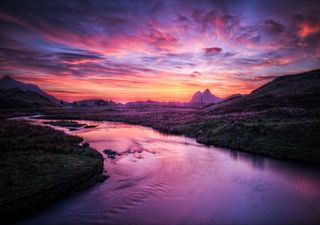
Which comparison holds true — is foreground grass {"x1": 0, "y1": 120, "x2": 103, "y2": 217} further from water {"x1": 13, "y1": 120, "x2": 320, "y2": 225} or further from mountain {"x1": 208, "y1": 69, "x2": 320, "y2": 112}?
mountain {"x1": 208, "y1": 69, "x2": 320, "y2": 112}

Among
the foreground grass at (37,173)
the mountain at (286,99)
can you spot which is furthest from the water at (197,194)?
the mountain at (286,99)

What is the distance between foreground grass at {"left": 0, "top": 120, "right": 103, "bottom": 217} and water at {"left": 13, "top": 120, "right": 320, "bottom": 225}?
135cm

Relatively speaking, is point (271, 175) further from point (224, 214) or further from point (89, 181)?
point (89, 181)

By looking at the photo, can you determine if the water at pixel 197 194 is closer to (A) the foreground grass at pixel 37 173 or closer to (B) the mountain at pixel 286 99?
(A) the foreground grass at pixel 37 173

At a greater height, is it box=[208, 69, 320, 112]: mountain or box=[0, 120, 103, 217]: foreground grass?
box=[208, 69, 320, 112]: mountain

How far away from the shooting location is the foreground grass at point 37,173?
1528 cm

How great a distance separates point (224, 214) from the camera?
645 inches

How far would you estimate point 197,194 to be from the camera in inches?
788

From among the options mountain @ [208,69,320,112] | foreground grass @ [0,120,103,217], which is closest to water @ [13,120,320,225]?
foreground grass @ [0,120,103,217]

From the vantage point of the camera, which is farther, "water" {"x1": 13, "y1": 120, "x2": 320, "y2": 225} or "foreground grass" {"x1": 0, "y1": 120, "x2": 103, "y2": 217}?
"water" {"x1": 13, "y1": 120, "x2": 320, "y2": 225}

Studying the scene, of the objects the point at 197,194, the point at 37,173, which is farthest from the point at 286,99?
the point at 37,173

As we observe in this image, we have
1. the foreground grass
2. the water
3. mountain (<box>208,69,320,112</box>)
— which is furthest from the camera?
mountain (<box>208,69,320,112</box>)

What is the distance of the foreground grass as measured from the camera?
1528 cm

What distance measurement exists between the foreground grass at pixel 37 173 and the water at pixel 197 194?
1.35m
